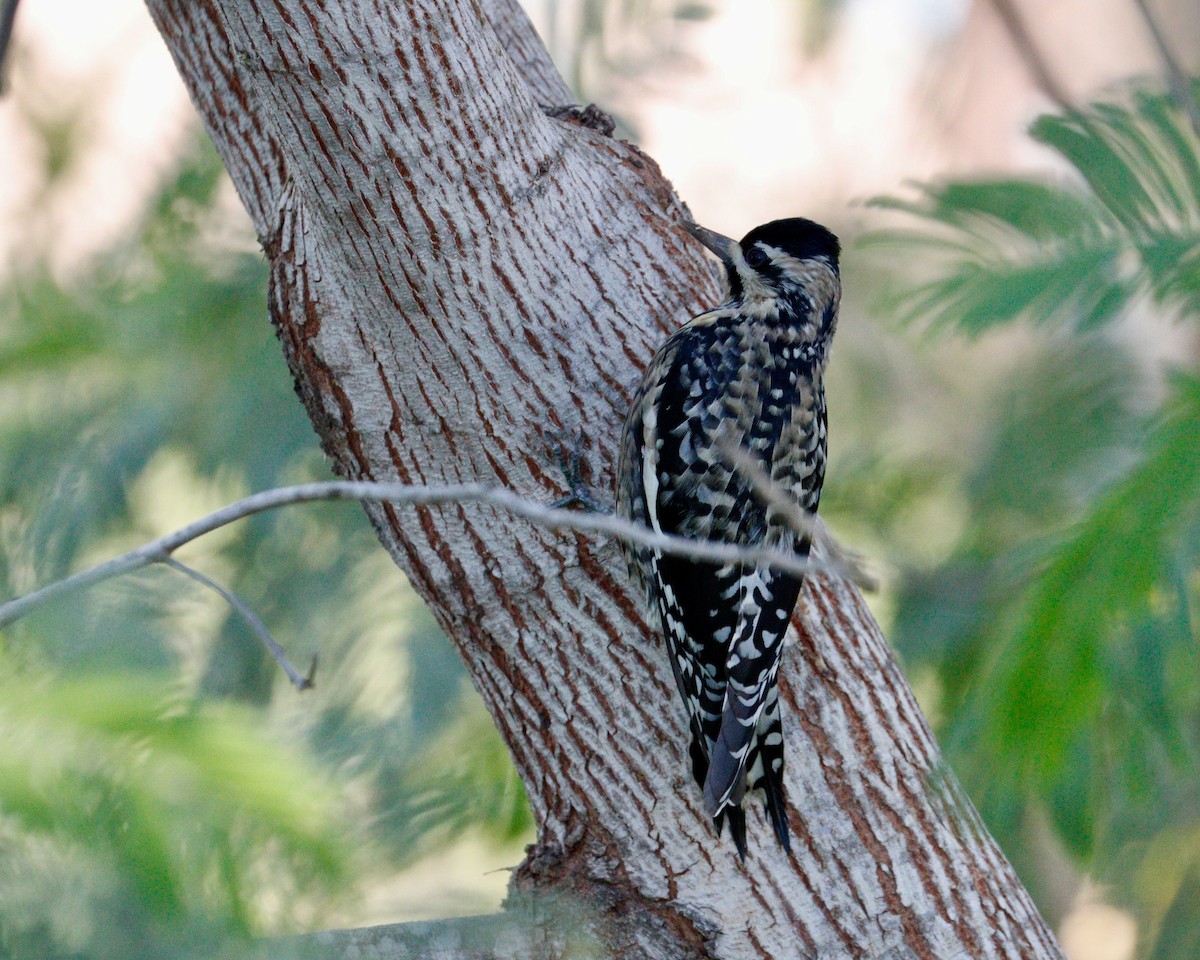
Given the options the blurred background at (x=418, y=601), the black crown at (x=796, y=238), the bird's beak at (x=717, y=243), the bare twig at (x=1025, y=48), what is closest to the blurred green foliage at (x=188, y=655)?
the blurred background at (x=418, y=601)

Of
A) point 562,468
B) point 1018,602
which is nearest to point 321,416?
point 562,468

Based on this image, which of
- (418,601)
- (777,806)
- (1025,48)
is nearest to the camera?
(777,806)

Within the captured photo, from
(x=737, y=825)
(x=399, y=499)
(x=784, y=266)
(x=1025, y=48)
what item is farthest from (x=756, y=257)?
(x=1025, y=48)

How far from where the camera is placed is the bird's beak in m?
2.53

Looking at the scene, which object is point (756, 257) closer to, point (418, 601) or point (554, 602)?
point (554, 602)

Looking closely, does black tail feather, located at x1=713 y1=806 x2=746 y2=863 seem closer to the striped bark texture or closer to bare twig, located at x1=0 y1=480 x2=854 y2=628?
the striped bark texture

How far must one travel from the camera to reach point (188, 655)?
6.90 feet

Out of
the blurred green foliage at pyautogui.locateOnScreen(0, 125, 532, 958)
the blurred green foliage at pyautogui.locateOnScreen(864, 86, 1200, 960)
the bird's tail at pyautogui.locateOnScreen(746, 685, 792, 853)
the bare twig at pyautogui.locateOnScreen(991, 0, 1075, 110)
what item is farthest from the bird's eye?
the bare twig at pyautogui.locateOnScreen(991, 0, 1075, 110)

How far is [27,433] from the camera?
136 inches

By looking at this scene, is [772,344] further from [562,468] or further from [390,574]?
[390,574]

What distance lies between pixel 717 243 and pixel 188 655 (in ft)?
4.66

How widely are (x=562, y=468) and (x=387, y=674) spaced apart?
156 centimetres

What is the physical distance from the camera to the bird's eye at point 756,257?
2.71 meters

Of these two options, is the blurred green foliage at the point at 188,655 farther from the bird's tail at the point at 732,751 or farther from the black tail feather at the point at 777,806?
the black tail feather at the point at 777,806
